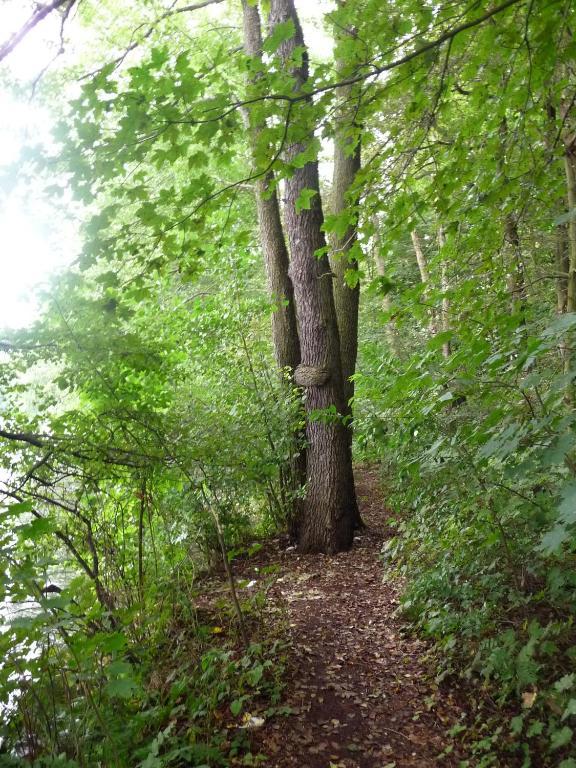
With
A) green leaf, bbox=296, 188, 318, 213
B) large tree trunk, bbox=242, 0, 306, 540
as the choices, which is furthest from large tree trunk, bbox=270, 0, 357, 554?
green leaf, bbox=296, 188, 318, 213

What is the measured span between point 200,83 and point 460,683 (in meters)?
3.54

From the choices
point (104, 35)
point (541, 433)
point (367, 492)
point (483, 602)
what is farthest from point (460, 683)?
point (104, 35)

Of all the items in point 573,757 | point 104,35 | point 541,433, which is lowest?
point 573,757

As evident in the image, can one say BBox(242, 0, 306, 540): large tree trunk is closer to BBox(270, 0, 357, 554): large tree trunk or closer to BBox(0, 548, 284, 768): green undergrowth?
BBox(270, 0, 357, 554): large tree trunk

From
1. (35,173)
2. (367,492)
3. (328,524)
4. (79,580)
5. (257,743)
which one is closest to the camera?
(35,173)

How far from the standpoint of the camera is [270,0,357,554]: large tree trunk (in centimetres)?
648

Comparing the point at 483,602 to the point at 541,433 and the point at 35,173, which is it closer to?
the point at 541,433

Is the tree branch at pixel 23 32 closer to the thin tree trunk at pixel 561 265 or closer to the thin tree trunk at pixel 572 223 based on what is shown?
the thin tree trunk at pixel 572 223

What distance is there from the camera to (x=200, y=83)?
2578 millimetres

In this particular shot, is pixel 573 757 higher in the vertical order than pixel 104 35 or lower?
lower

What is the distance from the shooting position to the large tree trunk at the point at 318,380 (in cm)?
648

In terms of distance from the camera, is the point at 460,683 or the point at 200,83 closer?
the point at 200,83

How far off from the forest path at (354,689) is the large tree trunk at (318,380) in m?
1.07

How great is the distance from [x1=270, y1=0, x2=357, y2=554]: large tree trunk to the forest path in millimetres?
1068
